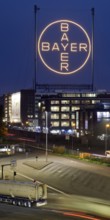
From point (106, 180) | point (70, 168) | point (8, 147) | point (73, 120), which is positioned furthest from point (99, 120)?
point (106, 180)

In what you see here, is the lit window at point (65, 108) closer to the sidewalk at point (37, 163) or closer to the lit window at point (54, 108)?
the lit window at point (54, 108)

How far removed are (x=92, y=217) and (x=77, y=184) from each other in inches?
848

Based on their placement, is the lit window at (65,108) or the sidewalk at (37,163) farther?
the lit window at (65,108)

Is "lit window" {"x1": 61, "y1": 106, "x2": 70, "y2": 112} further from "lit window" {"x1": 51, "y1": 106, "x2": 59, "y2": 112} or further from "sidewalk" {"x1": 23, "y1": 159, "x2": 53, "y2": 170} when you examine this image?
"sidewalk" {"x1": 23, "y1": 159, "x2": 53, "y2": 170}

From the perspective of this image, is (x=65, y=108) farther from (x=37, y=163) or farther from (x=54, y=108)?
(x=37, y=163)

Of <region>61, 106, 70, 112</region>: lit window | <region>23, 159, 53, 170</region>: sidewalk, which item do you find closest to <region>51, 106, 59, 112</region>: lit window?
<region>61, 106, 70, 112</region>: lit window

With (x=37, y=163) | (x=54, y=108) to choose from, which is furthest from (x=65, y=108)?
(x=37, y=163)

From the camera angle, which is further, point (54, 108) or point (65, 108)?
point (54, 108)

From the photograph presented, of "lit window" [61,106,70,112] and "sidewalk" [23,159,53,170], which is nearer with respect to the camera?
"sidewalk" [23,159,53,170]

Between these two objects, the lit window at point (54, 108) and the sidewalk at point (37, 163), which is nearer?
the sidewalk at point (37, 163)

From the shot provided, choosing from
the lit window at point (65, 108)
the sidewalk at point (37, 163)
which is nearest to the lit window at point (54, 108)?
the lit window at point (65, 108)

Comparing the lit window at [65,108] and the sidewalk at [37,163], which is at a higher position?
the lit window at [65,108]

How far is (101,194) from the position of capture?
45906mm

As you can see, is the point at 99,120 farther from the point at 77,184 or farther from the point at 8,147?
the point at 77,184
